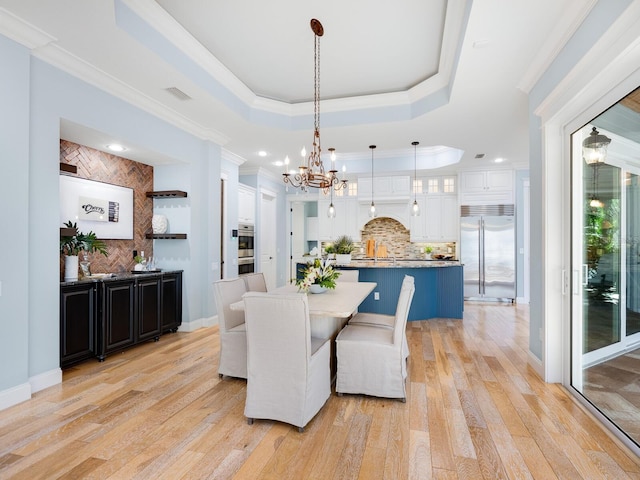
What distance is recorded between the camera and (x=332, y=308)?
2646mm

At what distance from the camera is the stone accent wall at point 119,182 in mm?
4016

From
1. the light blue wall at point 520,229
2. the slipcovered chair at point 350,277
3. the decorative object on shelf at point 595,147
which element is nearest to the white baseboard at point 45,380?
the slipcovered chair at point 350,277

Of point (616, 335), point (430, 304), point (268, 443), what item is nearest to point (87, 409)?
point (268, 443)

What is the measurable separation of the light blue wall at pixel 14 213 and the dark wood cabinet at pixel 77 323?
438 millimetres

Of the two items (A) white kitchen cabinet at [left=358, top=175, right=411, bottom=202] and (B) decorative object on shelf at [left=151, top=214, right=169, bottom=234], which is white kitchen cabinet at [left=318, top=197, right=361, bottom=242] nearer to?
(A) white kitchen cabinet at [left=358, top=175, right=411, bottom=202]

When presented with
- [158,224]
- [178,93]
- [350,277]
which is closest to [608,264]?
[350,277]

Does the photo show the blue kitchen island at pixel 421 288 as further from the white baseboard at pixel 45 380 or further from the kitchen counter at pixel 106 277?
the white baseboard at pixel 45 380

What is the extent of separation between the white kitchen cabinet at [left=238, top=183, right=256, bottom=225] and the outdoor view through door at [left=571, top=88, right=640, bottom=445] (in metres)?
5.33

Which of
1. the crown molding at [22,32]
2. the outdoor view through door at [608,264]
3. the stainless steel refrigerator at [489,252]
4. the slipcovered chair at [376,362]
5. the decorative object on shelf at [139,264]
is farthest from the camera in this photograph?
the stainless steel refrigerator at [489,252]

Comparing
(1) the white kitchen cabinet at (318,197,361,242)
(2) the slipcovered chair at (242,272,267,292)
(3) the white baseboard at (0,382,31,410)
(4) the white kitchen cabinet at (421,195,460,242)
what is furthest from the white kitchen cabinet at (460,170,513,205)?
(3) the white baseboard at (0,382,31,410)

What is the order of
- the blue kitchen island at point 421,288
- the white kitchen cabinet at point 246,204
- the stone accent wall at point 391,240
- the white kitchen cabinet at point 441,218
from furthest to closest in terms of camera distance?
the stone accent wall at point 391,240, the white kitchen cabinet at point 441,218, the white kitchen cabinet at point 246,204, the blue kitchen island at point 421,288

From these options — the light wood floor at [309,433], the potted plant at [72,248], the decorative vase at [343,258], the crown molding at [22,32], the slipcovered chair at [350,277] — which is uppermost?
the crown molding at [22,32]

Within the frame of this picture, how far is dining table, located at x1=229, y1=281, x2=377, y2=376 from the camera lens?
8.45 feet

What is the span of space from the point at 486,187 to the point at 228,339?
6.13 m
